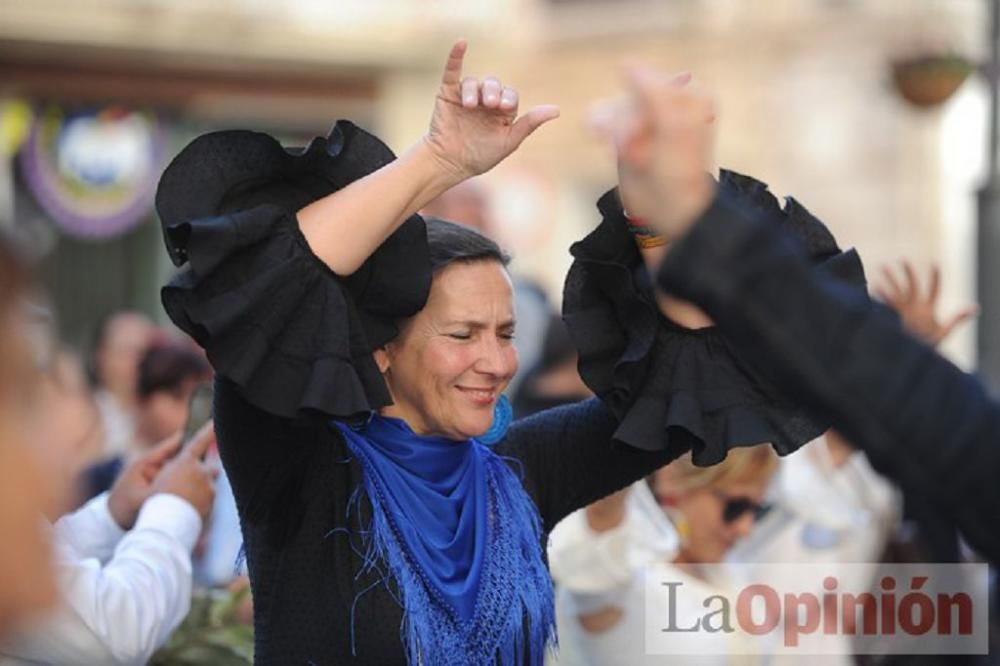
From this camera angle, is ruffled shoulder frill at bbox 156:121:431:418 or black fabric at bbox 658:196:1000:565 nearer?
black fabric at bbox 658:196:1000:565

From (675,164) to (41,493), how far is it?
72 centimetres

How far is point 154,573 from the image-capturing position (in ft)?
10.1

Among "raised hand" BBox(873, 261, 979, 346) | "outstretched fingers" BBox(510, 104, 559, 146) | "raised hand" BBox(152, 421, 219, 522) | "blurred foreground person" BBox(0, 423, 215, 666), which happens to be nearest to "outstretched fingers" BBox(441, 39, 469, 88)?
"outstretched fingers" BBox(510, 104, 559, 146)

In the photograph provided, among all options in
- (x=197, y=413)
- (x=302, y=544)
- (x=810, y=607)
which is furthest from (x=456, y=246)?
(x=810, y=607)

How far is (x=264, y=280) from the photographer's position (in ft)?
8.07

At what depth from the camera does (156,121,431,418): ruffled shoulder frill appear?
2.44 meters

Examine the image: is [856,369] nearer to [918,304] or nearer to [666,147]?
[666,147]

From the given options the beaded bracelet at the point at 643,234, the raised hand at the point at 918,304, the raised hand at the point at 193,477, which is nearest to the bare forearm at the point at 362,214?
the beaded bracelet at the point at 643,234

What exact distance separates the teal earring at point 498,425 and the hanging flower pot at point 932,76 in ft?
16.3

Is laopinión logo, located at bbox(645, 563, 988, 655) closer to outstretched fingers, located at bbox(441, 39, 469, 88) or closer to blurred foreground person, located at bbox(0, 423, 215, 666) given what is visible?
blurred foreground person, located at bbox(0, 423, 215, 666)

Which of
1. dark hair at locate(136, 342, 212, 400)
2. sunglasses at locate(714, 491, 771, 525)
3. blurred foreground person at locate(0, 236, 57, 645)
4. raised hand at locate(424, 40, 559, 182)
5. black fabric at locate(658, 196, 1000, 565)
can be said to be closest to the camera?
blurred foreground person at locate(0, 236, 57, 645)

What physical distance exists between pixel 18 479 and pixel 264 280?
102 centimetres

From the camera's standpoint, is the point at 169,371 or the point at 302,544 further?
the point at 169,371

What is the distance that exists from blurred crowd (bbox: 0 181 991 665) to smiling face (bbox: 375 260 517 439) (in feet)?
1.42
